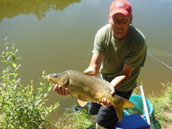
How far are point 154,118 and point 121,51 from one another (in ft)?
4.79

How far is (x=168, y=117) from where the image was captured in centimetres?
306

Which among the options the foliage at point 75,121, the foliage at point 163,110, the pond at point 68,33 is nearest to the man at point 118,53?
the foliage at point 75,121

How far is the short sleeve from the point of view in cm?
209

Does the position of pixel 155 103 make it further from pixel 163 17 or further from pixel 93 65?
pixel 163 17

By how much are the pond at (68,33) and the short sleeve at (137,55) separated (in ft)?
6.11

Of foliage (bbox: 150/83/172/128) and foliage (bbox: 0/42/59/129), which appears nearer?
foliage (bbox: 0/42/59/129)

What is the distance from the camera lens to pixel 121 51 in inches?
85.7

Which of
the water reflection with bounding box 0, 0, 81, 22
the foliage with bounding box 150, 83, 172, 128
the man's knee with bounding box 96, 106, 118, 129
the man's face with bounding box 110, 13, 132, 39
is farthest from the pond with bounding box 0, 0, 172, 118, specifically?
the man's face with bounding box 110, 13, 132, 39

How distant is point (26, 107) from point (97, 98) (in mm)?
723

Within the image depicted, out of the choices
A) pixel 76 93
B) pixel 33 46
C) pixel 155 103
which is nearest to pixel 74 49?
pixel 33 46

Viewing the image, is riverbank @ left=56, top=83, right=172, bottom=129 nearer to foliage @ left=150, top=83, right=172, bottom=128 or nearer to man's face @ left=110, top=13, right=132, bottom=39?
foliage @ left=150, top=83, right=172, bottom=128

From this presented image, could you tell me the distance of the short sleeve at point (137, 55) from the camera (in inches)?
82.2

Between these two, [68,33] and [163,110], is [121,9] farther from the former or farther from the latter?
[68,33]

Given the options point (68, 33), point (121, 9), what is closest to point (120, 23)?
point (121, 9)
